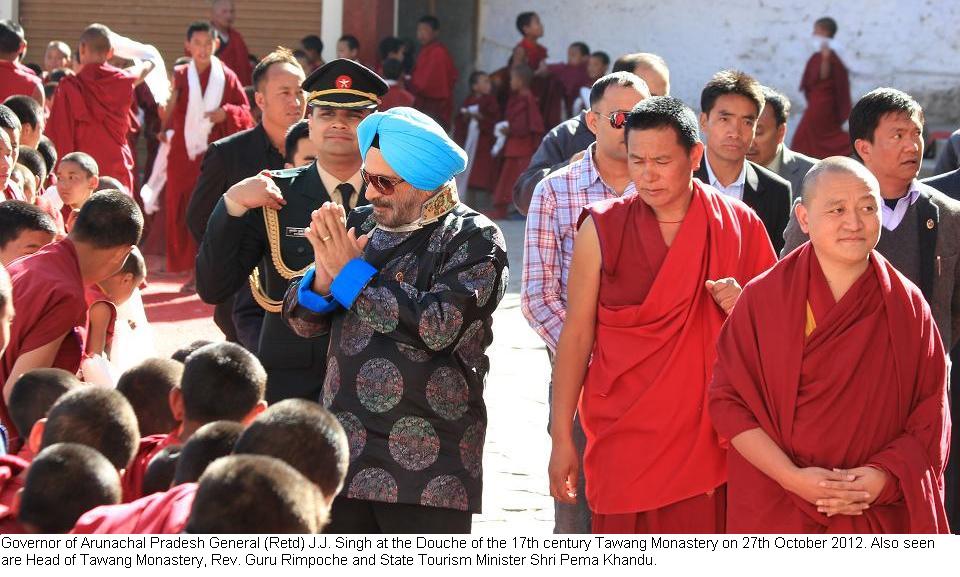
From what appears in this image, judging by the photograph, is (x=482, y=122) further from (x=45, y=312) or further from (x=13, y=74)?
(x=45, y=312)

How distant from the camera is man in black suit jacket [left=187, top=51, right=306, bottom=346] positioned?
5.56 meters

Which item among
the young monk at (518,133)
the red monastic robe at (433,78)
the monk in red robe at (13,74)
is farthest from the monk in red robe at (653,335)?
the red monastic robe at (433,78)

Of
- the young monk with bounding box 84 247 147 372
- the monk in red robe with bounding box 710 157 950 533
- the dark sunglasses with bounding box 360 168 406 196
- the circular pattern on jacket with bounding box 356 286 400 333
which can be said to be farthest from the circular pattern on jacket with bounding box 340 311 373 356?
the young monk with bounding box 84 247 147 372

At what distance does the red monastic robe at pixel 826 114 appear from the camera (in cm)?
1555

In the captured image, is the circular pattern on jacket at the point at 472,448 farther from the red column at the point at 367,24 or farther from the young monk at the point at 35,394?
the red column at the point at 367,24

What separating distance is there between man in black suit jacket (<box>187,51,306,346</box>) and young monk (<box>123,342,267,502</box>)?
1747 millimetres

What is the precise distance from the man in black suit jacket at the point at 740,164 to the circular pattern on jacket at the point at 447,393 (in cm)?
164

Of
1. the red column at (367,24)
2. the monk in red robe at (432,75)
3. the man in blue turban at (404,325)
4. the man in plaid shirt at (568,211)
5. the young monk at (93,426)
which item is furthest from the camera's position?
the red column at (367,24)

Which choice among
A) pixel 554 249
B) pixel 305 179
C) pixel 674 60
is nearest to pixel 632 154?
pixel 554 249

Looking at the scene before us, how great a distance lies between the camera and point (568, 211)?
489 centimetres

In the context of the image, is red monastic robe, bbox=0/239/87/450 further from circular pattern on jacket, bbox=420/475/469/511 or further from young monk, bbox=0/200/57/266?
circular pattern on jacket, bbox=420/475/469/511

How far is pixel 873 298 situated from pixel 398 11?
14961mm

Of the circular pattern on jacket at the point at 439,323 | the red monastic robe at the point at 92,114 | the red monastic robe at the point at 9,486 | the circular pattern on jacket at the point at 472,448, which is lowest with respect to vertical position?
the red monastic robe at the point at 92,114
